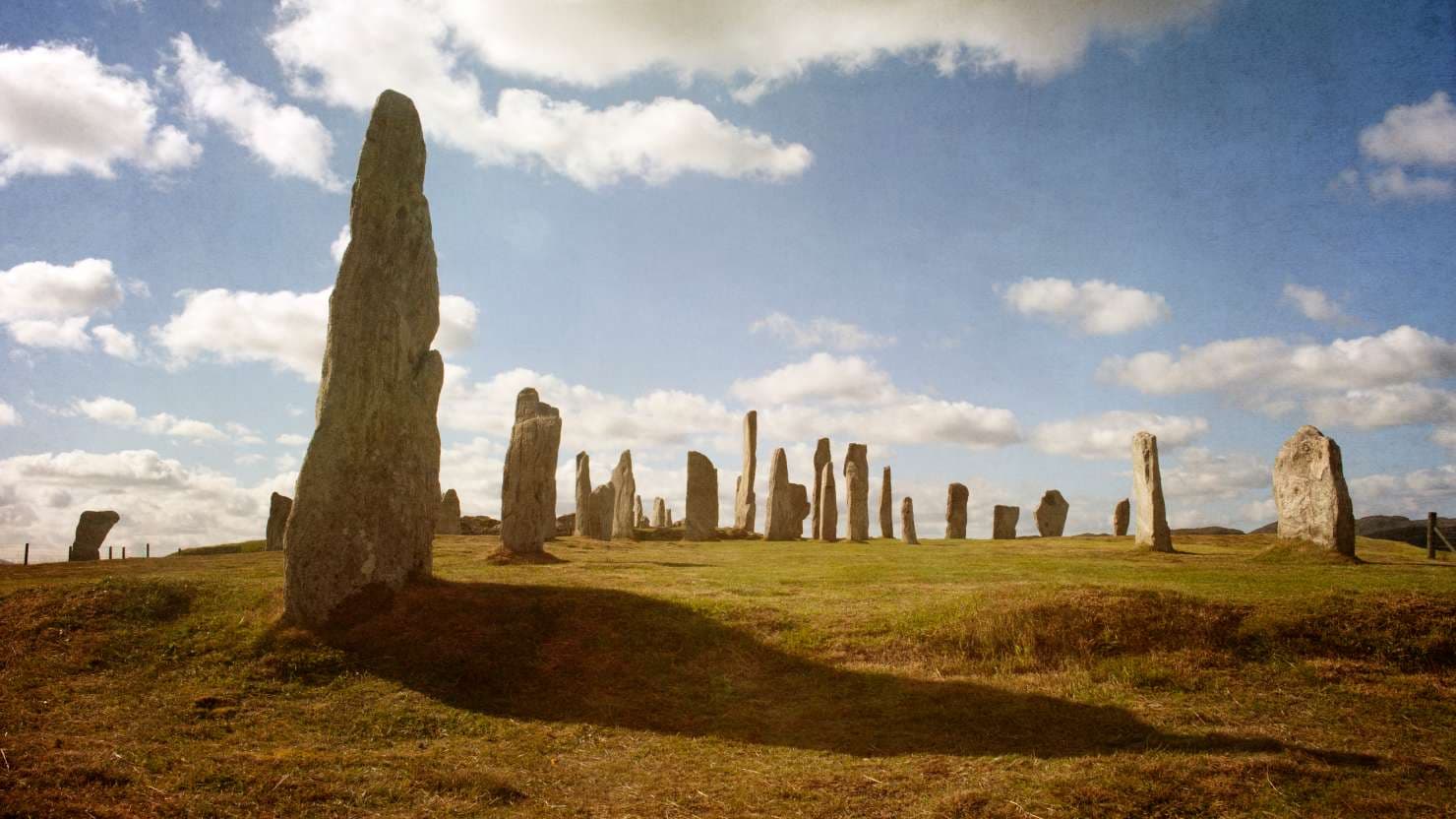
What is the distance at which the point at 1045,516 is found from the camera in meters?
48.2

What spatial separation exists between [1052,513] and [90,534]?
45.5 meters

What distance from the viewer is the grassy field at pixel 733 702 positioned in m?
A: 9.11

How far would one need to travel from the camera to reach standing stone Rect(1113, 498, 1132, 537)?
43.8m

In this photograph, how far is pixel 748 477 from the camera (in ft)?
166

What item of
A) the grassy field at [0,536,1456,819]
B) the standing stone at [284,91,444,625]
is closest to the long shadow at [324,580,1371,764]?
the grassy field at [0,536,1456,819]

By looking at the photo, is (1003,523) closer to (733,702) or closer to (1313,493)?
(1313,493)

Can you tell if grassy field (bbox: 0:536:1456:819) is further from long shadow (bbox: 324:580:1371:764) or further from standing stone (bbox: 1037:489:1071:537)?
standing stone (bbox: 1037:489:1071:537)

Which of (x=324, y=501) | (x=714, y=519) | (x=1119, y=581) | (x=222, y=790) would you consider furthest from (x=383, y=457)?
(x=714, y=519)

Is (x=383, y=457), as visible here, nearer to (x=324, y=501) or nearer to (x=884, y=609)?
(x=324, y=501)

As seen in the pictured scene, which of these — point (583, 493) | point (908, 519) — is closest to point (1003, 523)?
point (908, 519)

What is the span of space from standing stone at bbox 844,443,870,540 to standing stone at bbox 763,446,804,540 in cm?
297

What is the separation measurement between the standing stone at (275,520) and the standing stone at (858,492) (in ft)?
80.3

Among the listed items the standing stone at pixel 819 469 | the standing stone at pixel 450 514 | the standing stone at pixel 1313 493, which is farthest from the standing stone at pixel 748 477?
the standing stone at pixel 1313 493

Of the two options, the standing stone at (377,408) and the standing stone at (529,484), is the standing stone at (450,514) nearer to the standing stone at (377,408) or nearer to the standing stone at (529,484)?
the standing stone at (529,484)
